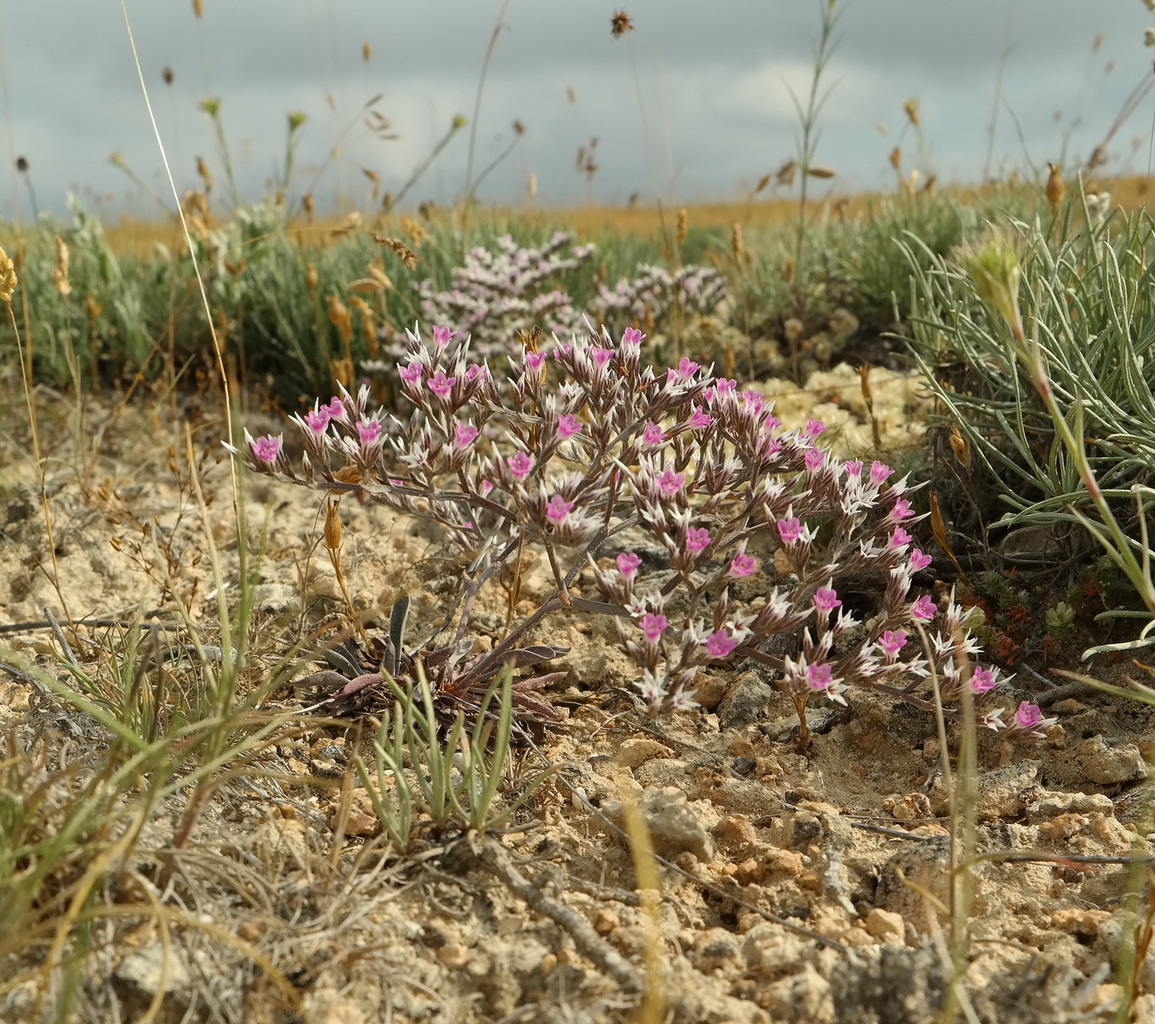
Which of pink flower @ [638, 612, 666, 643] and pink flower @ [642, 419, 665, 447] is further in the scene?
pink flower @ [642, 419, 665, 447]

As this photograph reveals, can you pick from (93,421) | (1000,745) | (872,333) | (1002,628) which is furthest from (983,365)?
(93,421)

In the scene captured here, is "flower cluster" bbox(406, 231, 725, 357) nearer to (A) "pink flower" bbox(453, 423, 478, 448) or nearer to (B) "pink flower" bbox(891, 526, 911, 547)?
(A) "pink flower" bbox(453, 423, 478, 448)

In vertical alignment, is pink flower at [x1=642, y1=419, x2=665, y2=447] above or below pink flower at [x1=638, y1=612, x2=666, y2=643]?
above

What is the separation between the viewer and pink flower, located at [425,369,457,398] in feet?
7.72

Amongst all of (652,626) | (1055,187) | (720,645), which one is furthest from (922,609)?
(1055,187)

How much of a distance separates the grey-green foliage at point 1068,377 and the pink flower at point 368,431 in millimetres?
1527

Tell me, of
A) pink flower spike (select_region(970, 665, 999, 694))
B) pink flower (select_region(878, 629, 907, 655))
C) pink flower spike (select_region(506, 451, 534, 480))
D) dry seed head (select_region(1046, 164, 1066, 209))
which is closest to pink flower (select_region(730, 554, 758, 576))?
pink flower (select_region(878, 629, 907, 655))

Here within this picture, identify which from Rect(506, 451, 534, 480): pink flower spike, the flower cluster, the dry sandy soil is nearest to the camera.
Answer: the dry sandy soil

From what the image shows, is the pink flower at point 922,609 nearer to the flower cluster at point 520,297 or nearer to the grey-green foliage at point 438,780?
the grey-green foliage at point 438,780

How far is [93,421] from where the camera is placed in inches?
201

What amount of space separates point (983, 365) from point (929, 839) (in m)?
1.78

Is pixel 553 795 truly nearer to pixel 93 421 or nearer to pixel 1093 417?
pixel 1093 417

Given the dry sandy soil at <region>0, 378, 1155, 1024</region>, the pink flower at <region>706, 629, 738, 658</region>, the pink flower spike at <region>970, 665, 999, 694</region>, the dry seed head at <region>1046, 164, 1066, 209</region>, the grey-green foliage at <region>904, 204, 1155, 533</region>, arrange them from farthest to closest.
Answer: the dry seed head at <region>1046, 164, 1066, 209</region>
the grey-green foliage at <region>904, 204, 1155, 533</region>
the pink flower spike at <region>970, 665, 999, 694</region>
the pink flower at <region>706, 629, 738, 658</region>
the dry sandy soil at <region>0, 378, 1155, 1024</region>

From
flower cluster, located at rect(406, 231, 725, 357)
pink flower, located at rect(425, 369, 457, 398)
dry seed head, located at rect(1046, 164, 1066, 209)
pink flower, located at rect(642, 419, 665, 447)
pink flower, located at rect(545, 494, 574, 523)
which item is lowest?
pink flower, located at rect(545, 494, 574, 523)
